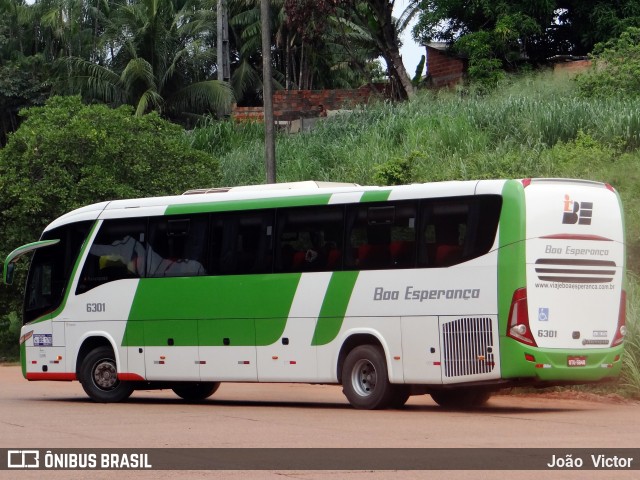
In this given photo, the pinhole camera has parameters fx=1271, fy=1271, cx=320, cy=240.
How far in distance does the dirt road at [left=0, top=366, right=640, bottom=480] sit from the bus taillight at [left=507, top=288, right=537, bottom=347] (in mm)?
969

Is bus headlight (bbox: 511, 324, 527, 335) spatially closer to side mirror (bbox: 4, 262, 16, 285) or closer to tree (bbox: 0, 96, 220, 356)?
side mirror (bbox: 4, 262, 16, 285)

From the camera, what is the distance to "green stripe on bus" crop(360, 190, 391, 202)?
56.1 ft

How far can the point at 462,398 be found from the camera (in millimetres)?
17859

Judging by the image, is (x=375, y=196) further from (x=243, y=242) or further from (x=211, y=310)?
(x=211, y=310)

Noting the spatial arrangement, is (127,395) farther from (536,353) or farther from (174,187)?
(174,187)

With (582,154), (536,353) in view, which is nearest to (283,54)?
(582,154)

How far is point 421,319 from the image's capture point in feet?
54.2

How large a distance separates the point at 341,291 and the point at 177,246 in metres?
3.20

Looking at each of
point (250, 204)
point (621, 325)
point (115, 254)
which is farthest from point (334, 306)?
point (115, 254)

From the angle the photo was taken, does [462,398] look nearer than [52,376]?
Yes

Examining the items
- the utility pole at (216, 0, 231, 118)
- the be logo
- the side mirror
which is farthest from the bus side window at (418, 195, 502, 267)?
the utility pole at (216, 0, 231, 118)

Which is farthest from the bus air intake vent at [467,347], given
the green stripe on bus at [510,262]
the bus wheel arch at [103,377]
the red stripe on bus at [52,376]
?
the red stripe on bus at [52,376]

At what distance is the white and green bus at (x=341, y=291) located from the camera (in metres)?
15.8

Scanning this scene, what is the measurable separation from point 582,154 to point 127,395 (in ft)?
40.4
